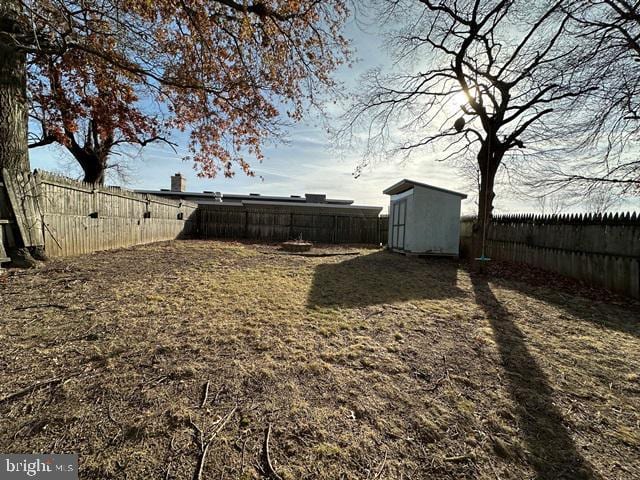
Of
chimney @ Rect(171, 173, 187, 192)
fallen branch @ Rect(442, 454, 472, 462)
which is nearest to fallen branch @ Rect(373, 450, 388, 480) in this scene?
fallen branch @ Rect(442, 454, 472, 462)

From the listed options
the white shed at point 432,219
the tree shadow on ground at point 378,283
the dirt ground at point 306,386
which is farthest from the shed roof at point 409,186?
the dirt ground at point 306,386

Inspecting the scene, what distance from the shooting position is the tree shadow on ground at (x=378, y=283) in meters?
4.41

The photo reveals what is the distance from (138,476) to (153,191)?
23.3 meters

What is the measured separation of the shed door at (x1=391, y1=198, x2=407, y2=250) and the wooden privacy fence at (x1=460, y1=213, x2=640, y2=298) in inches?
111

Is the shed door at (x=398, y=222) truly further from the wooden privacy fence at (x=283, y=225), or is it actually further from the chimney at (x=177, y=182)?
the chimney at (x=177, y=182)

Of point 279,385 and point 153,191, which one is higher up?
point 153,191

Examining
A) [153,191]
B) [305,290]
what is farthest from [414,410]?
[153,191]

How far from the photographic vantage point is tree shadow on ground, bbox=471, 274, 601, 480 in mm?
1417

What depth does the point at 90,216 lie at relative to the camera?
6480 millimetres

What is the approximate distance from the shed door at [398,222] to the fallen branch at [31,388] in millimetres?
9970

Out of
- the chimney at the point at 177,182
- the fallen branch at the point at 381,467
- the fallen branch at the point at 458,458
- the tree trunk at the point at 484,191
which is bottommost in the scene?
the fallen branch at the point at 458,458

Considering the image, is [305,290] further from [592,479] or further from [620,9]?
[620,9]

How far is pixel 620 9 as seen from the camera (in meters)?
5.47

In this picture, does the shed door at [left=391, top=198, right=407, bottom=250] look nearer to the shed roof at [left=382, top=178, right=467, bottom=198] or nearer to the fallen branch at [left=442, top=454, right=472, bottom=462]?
the shed roof at [left=382, top=178, right=467, bottom=198]
